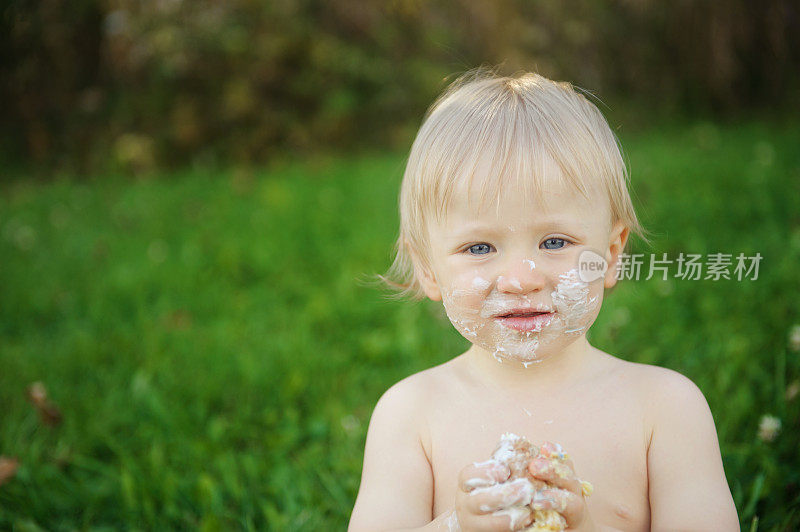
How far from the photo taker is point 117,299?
379 centimetres

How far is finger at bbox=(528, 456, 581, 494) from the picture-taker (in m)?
1.26

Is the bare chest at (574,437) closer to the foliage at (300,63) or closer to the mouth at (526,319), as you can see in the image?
the mouth at (526,319)

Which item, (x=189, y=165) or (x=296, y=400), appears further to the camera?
(x=189, y=165)

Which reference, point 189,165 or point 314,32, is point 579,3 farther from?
point 189,165

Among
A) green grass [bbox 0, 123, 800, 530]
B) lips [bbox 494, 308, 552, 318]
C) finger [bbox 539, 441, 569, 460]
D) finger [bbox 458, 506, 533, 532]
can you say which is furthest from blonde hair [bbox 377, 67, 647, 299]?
green grass [bbox 0, 123, 800, 530]

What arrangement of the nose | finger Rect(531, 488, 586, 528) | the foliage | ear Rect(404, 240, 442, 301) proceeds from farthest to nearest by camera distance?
the foliage
ear Rect(404, 240, 442, 301)
the nose
finger Rect(531, 488, 586, 528)

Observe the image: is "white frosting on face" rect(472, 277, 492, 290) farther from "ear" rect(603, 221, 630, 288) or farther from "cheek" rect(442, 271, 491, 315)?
"ear" rect(603, 221, 630, 288)

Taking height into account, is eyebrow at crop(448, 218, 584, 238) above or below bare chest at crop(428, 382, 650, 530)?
above

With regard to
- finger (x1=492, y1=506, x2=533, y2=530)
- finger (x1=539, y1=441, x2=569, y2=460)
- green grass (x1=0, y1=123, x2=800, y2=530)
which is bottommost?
green grass (x1=0, y1=123, x2=800, y2=530)

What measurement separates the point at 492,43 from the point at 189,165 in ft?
10.7

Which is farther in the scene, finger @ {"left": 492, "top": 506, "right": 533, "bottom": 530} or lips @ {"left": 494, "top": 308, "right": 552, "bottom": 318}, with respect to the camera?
lips @ {"left": 494, "top": 308, "right": 552, "bottom": 318}

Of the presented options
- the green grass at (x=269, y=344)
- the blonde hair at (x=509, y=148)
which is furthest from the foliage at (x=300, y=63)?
the blonde hair at (x=509, y=148)

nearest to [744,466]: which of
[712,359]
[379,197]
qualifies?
[712,359]

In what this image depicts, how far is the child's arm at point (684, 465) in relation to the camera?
138 cm
